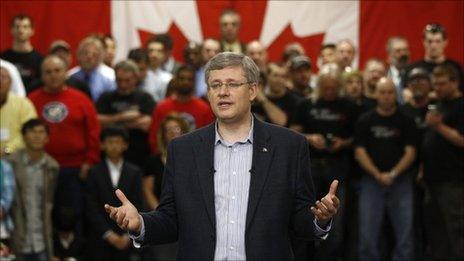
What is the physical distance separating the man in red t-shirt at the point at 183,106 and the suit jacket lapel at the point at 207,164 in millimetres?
4638

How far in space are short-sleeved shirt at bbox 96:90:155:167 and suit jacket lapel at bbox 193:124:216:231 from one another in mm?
4891

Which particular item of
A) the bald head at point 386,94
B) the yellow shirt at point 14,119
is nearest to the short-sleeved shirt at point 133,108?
the yellow shirt at point 14,119

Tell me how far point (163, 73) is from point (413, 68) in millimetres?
2413

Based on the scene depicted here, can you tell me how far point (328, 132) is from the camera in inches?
404

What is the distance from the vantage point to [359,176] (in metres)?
10.5

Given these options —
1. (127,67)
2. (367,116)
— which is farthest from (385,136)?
(127,67)

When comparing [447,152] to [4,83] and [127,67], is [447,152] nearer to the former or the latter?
[127,67]

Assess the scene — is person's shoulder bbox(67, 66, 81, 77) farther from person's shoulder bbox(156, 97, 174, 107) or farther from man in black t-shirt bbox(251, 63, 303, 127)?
man in black t-shirt bbox(251, 63, 303, 127)

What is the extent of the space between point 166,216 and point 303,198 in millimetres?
666

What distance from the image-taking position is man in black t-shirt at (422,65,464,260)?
1012 centimetres

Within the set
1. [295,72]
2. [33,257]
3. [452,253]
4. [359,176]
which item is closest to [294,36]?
[295,72]

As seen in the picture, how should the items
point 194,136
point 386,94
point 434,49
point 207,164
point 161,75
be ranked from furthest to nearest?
point 161,75, point 434,49, point 386,94, point 194,136, point 207,164

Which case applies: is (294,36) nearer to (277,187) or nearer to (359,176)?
(359,176)

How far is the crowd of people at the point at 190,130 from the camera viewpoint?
9828 mm
